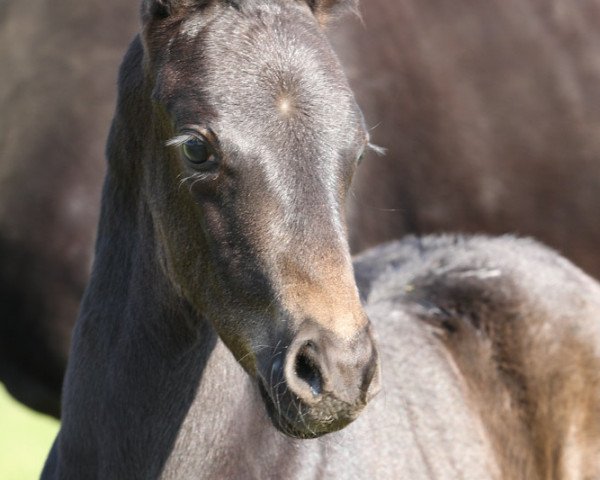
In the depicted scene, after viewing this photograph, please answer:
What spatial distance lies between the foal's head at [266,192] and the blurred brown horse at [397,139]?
7.94 feet

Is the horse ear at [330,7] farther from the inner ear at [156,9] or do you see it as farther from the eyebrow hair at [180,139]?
the eyebrow hair at [180,139]

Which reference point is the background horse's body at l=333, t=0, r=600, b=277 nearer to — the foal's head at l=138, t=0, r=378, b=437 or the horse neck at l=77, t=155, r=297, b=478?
the horse neck at l=77, t=155, r=297, b=478

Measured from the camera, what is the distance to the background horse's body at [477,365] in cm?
419

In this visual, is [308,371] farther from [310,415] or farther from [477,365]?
[477,365]

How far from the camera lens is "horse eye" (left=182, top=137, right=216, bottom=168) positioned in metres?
3.13

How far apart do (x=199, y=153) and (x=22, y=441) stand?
6339 millimetres

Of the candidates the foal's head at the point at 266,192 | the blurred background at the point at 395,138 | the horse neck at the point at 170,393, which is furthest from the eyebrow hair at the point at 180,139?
the blurred background at the point at 395,138

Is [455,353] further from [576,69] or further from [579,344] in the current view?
[576,69]

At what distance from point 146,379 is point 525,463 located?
1.74 metres

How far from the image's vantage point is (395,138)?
5.82 m

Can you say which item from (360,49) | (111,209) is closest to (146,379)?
(111,209)

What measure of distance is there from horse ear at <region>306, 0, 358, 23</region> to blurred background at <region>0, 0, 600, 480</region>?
1.99m

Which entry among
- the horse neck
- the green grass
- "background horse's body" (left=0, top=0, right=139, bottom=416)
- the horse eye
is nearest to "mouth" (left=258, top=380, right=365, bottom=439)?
the horse neck

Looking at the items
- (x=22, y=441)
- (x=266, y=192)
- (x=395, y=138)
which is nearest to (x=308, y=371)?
(x=266, y=192)
